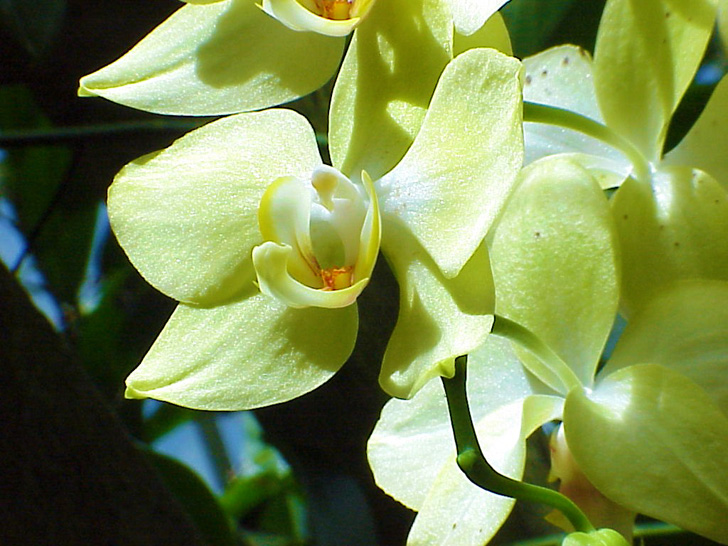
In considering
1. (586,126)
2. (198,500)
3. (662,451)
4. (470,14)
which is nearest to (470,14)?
(470,14)

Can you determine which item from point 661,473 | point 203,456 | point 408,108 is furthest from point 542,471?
point 203,456

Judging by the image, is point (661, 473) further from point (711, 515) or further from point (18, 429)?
point (18, 429)

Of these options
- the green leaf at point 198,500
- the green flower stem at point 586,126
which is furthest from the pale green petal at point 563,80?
the green leaf at point 198,500

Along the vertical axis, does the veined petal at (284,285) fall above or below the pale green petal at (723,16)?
below

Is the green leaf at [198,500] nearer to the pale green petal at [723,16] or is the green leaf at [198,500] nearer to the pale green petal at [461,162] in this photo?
the pale green petal at [461,162]

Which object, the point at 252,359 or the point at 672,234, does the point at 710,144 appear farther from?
the point at 252,359

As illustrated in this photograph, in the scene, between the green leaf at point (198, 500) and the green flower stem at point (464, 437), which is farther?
the green leaf at point (198, 500)

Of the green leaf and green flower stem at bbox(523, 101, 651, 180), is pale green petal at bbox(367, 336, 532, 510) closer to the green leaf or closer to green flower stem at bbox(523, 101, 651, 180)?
green flower stem at bbox(523, 101, 651, 180)

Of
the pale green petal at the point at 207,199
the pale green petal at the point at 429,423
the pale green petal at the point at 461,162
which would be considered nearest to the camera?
the pale green petal at the point at 461,162
